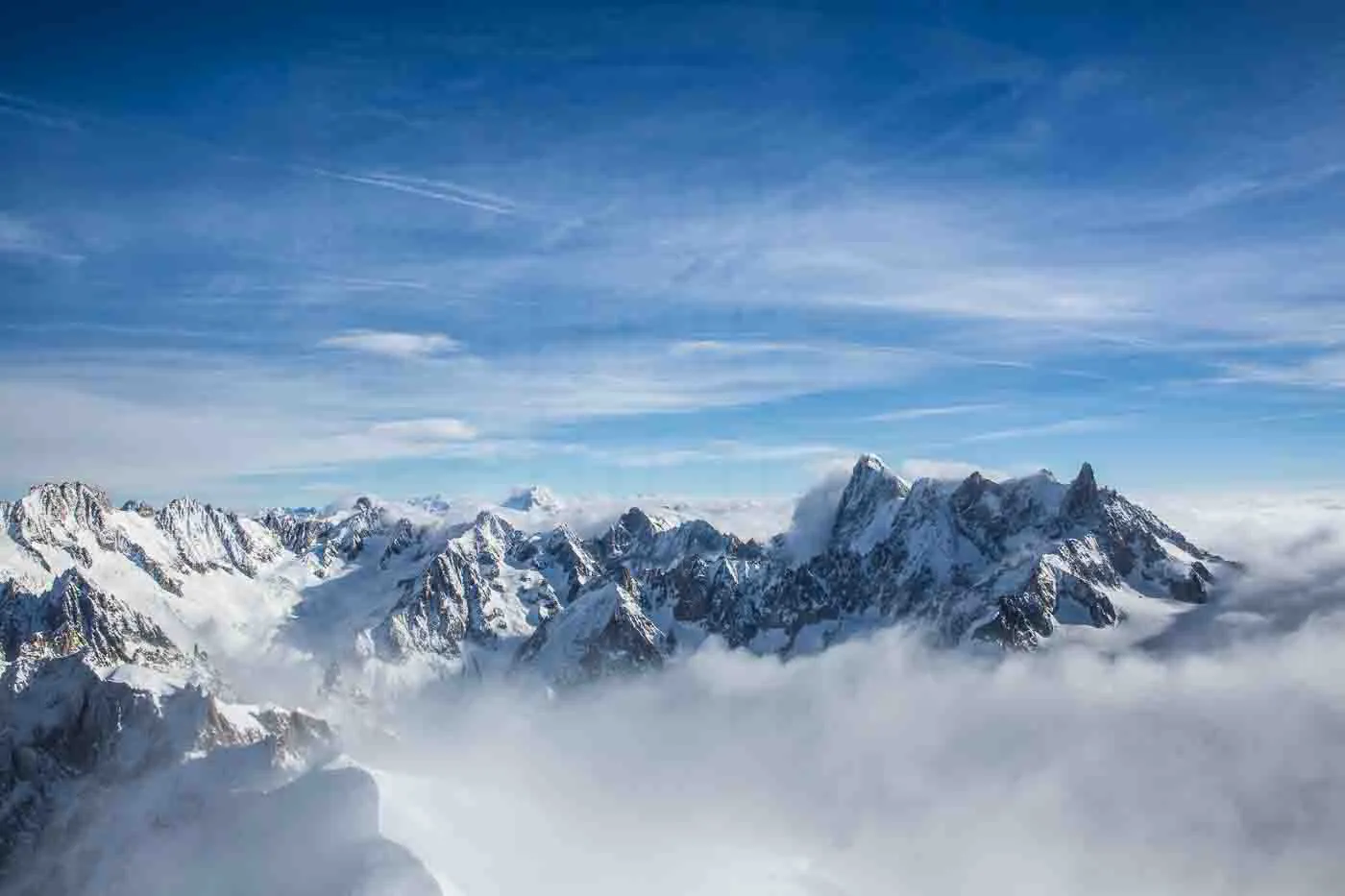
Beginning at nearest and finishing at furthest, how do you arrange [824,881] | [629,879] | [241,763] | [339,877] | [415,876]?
1. [415,876]
2. [339,877]
3. [629,879]
4. [824,881]
5. [241,763]

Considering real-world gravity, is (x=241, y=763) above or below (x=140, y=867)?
above

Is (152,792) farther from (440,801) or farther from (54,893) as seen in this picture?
(440,801)

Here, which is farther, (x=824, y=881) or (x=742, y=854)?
(x=742, y=854)

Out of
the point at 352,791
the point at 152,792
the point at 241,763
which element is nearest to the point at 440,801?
the point at 352,791

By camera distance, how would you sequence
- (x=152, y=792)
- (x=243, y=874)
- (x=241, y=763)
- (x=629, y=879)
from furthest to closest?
1. (x=152, y=792)
2. (x=241, y=763)
3. (x=243, y=874)
4. (x=629, y=879)

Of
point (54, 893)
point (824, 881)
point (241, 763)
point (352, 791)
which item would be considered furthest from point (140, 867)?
point (824, 881)

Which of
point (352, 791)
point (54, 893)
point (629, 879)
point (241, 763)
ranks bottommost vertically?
point (54, 893)

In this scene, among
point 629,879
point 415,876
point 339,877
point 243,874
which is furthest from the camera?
point 243,874

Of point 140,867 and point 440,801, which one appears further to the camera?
point 140,867

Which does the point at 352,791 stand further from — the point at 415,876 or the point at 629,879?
the point at 629,879
